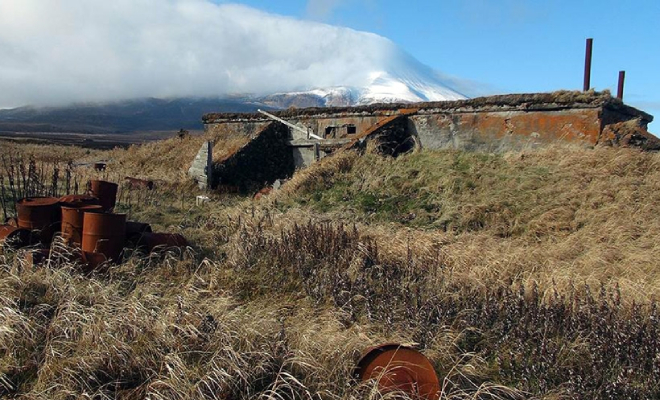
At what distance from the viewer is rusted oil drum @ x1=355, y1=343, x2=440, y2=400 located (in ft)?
10.9

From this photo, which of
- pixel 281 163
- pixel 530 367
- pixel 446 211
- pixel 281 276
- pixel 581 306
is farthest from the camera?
pixel 281 163

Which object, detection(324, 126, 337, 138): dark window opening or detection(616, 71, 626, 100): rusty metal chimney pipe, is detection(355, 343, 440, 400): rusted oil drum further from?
detection(616, 71, 626, 100): rusty metal chimney pipe

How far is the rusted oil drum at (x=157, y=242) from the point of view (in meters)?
6.22

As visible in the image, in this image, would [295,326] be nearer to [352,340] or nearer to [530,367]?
[352,340]

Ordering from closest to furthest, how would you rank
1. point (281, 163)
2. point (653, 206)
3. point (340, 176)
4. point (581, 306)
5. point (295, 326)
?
point (295, 326) < point (581, 306) < point (653, 206) < point (340, 176) < point (281, 163)

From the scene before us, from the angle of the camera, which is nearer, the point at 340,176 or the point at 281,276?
the point at 281,276

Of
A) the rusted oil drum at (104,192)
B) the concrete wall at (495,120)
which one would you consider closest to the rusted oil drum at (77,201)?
the rusted oil drum at (104,192)

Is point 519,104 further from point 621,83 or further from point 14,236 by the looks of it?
point 14,236

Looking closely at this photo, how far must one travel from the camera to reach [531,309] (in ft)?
14.5

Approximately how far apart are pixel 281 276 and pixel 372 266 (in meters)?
1.01

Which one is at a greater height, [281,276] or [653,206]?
[653,206]

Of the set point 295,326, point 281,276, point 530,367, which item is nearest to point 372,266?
point 281,276

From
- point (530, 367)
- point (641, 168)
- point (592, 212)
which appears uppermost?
point (641, 168)

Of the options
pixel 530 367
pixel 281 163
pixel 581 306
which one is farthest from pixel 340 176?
pixel 530 367
